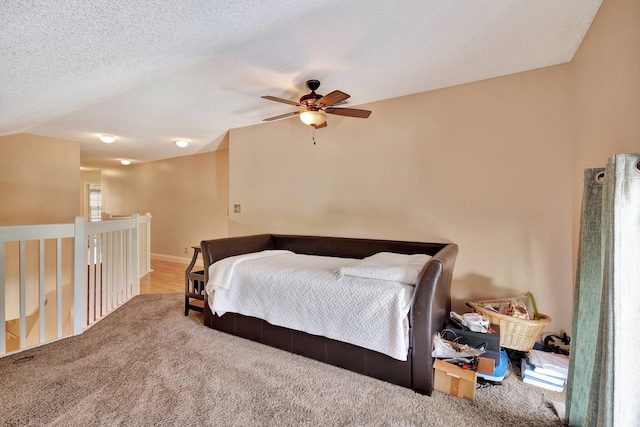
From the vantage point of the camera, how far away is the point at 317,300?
2.03 m

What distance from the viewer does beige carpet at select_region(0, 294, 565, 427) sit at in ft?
4.93

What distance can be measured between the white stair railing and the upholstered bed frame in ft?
3.58

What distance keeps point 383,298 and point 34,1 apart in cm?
223

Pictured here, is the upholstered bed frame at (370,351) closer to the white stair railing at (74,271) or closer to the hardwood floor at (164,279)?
the white stair railing at (74,271)

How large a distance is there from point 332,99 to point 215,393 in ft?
7.41

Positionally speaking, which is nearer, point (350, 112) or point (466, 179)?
point (350, 112)

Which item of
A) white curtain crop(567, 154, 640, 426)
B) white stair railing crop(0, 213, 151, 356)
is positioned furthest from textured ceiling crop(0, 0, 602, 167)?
white curtain crop(567, 154, 640, 426)

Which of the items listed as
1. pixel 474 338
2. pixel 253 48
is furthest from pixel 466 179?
pixel 253 48

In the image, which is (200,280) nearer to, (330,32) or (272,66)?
(272,66)

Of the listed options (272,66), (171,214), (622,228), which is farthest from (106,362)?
(171,214)

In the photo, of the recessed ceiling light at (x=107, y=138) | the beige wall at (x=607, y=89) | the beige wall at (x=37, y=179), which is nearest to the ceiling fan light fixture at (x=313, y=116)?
the beige wall at (x=607, y=89)

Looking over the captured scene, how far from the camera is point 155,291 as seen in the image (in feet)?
12.7

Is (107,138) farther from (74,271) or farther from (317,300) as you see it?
(317,300)

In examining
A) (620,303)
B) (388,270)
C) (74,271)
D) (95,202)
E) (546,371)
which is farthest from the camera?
(95,202)
